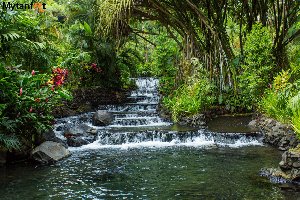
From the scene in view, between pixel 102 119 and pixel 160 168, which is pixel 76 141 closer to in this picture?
pixel 102 119

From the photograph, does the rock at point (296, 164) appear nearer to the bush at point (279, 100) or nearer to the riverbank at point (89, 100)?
the bush at point (279, 100)

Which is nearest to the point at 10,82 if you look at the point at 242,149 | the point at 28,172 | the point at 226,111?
the point at 28,172

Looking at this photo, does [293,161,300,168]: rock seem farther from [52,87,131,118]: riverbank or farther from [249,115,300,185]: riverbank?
[52,87,131,118]: riverbank

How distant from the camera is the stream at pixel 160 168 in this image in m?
5.70

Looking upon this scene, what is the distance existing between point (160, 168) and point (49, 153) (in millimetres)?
2520

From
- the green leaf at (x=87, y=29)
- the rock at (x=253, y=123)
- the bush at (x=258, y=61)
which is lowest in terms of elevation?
the rock at (x=253, y=123)

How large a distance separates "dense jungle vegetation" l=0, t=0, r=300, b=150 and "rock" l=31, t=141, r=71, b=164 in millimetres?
379

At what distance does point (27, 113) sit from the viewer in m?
7.64

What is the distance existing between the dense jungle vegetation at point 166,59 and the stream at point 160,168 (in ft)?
3.13

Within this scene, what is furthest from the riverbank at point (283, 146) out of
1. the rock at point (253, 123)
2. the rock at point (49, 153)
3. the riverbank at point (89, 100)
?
the riverbank at point (89, 100)

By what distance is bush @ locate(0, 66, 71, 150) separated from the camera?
23.8 ft

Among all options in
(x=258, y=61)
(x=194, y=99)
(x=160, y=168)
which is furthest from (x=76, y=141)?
(x=258, y=61)

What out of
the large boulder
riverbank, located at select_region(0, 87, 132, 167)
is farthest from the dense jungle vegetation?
the large boulder

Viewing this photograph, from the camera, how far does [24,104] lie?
756 cm
